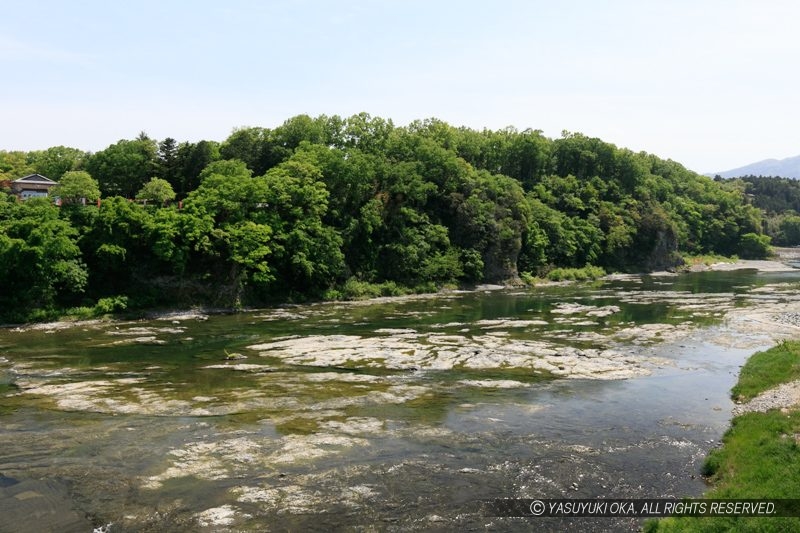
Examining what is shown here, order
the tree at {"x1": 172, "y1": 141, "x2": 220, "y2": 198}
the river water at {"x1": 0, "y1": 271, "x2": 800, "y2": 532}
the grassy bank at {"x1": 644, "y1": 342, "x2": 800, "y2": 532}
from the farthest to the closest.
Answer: the tree at {"x1": 172, "y1": 141, "x2": 220, "y2": 198}, the river water at {"x1": 0, "y1": 271, "x2": 800, "y2": 532}, the grassy bank at {"x1": 644, "y1": 342, "x2": 800, "y2": 532}

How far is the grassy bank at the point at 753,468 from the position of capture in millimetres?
14127

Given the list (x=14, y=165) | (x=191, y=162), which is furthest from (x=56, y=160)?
(x=191, y=162)

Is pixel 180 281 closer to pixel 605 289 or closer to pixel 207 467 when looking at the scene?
pixel 207 467

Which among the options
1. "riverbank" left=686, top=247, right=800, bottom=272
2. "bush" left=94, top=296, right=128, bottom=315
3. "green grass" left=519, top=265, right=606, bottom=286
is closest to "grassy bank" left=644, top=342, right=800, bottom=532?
"bush" left=94, top=296, right=128, bottom=315

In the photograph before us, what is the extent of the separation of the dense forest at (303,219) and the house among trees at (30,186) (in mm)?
2785

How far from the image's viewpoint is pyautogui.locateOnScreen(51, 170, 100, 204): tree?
58.2m

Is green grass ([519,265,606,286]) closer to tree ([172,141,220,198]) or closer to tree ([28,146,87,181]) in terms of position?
tree ([172,141,220,198])

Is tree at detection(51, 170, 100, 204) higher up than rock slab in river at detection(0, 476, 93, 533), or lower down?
higher up

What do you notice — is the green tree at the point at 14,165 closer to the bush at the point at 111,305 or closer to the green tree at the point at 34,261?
the green tree at the point at 34,261

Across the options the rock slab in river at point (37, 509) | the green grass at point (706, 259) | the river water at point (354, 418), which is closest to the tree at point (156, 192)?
the river water at point (354, 418)

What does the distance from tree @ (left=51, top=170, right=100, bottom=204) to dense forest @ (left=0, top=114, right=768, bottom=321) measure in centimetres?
14

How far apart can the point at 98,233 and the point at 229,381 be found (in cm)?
3339

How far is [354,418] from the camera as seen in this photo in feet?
85.0

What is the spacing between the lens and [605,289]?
8594cm
